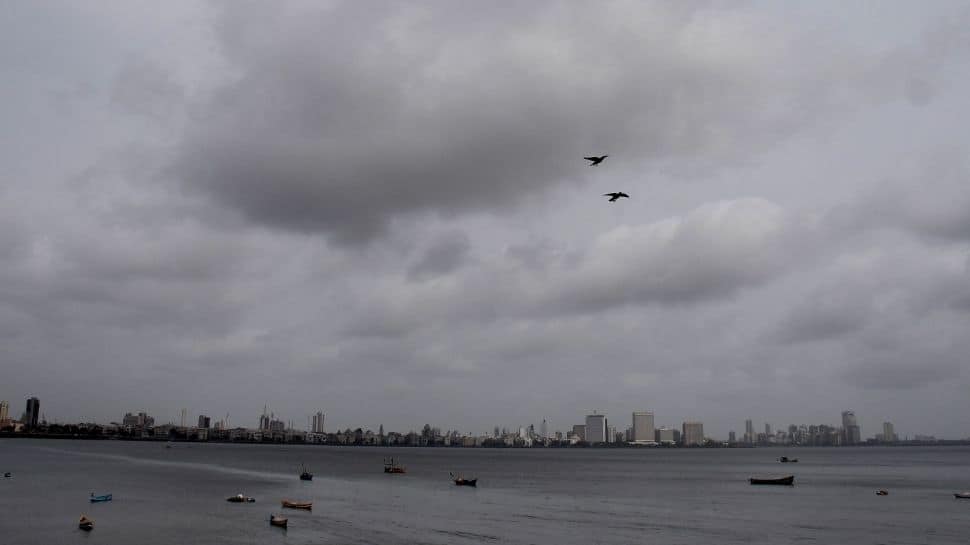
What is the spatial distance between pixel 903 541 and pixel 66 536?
86.7m

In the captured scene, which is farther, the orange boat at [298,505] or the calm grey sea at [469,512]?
the orange boat at [298,505]

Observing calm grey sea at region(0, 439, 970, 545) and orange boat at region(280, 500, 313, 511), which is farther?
orange boat at region(280, 500, 313, 511)

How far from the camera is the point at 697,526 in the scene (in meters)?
87.0

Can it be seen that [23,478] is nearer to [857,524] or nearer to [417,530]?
[417,530]

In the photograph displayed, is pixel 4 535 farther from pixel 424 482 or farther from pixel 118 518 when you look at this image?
pixel 424 482

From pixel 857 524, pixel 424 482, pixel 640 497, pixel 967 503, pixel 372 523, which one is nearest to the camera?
pixel 372 523

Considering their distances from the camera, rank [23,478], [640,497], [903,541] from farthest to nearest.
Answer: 1. [23,478]
2. [640,497]
3. [903,541]

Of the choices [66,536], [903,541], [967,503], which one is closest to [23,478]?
[66,536]

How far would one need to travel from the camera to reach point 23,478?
14350 centimetres

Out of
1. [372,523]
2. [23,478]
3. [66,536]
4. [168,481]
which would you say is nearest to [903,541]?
[372,523]

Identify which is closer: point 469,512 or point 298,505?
point 298,505

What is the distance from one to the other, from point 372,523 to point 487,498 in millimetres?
38334

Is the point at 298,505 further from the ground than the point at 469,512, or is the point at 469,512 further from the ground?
the point at 298,505

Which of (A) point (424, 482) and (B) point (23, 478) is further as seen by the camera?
(A) point (424, 482)
